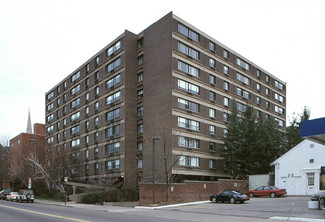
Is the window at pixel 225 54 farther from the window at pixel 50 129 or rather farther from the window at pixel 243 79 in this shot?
the window at pixel 50 129

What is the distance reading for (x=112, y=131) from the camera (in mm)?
53438

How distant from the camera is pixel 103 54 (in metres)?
58.1

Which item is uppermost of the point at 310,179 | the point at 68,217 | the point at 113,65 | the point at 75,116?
the point at 113,65

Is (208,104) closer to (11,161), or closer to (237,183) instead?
(237,183)

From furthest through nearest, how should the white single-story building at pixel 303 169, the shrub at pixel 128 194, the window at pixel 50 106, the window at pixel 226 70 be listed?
1. the window at pixel 50 106
2. the window at pixel 226 70
3. the shrub at pixel 128 194
4. the white single-story building at pixel 303 169

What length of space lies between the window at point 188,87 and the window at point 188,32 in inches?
281

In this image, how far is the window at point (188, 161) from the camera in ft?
144

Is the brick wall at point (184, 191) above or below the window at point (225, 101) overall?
below

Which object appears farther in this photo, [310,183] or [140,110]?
[140,110]

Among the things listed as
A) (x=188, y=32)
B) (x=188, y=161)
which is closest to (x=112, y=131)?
(x=188, y=161)

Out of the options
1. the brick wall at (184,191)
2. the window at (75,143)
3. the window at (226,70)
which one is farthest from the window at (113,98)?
the brick wall at (184,191)

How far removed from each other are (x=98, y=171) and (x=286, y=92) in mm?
44970

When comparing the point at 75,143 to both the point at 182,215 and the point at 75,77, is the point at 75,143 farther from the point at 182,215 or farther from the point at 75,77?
the point at 182,215

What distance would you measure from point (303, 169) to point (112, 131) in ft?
95.8
